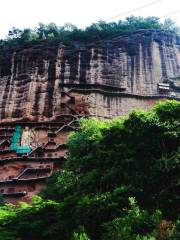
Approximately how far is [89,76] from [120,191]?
2326cm

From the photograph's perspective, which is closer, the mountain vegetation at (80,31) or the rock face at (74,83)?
the rock face at (74,83)

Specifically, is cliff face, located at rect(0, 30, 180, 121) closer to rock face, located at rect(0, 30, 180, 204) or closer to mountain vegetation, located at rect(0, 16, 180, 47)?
rock face, located at rect(0, 30, 180, 204)

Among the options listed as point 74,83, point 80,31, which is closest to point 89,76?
point 74,83

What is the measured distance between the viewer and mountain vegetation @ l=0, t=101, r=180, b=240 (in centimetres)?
979

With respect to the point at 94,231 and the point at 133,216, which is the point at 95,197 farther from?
the point at 133,216

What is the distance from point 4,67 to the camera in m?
35.4

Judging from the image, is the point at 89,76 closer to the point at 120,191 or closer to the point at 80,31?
the point at 80,31

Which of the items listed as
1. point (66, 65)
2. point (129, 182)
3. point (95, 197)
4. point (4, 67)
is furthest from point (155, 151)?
point (4, 67)

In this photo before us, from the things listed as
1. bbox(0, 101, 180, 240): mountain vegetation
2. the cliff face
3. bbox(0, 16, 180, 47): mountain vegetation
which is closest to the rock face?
the cliff face

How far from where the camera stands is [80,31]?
38.4 metres

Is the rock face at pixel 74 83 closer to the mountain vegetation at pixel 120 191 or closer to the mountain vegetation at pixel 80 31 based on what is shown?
the mountain vegetation at pixel 80 31

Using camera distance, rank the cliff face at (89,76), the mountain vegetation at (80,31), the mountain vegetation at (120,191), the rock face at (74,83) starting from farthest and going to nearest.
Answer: the mountain vegetation at (80,31) → the cliff face at (89,76) → the rock face at (74,83) → the mountain vegetation at (120,191)

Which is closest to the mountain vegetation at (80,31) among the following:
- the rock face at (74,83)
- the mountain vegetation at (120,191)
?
the rock face at (74,83)

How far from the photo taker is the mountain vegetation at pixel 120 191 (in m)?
9.79
